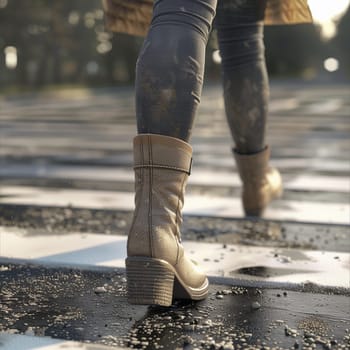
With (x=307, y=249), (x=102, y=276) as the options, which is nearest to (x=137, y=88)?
(x=102, y=276)

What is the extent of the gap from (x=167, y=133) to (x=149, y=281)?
1.21ft

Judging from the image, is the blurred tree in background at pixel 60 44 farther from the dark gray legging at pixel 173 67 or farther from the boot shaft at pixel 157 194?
the boot shaft at pixel 157 194

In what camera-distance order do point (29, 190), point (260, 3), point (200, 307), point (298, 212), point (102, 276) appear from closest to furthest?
point (200, 307)
point (102, 276)
point (260, 3)
point (298, 212)
point (29, 190)

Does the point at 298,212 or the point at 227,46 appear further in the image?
the point at 298,212

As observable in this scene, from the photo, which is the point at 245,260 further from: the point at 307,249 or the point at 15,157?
the point at 15,157

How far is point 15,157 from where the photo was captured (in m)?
5.60

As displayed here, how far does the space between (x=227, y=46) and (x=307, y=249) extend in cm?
81

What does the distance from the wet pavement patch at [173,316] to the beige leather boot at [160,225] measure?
7 centimetres

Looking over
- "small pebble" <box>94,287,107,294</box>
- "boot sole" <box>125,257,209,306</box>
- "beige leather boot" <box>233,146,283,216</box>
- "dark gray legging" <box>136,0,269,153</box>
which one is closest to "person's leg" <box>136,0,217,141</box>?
"dark gray legging" <box>136,0,269,153</box>

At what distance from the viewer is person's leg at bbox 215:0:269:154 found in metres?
2.63

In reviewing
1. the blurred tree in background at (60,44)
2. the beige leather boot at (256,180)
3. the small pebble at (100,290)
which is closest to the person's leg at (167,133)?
the small pebble at (100,290)

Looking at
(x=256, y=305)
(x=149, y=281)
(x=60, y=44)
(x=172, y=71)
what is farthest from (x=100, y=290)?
(x=60, y=44)

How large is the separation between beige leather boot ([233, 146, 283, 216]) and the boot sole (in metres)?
1.16

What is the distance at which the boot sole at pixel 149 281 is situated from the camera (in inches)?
65.2
